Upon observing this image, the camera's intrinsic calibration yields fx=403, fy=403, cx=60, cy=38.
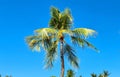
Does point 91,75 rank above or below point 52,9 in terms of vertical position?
above

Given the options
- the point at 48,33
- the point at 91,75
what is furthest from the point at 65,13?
the point at 91,75

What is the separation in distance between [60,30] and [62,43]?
44.8 inches

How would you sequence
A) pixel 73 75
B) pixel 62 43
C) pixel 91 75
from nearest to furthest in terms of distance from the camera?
pixel 62 43 < pixel 73 75 < pixel 91 75

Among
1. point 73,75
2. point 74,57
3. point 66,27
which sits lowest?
point 74,57

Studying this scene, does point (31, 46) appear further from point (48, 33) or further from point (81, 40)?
point (81, 40)

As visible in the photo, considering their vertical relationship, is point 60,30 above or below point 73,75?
→ below

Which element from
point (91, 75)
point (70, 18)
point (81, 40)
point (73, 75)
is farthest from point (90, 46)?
point (91, 75)

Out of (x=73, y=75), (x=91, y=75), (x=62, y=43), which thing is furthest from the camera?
(x=91, y=75)

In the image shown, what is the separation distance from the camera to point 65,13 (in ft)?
114

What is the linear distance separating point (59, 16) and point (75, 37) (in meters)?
2.50

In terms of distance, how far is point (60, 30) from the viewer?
3331cm

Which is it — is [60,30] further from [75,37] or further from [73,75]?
[73,75]

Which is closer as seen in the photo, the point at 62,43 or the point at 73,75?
the point at 62,43

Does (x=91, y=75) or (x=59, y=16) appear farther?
(x=91, y=75)
